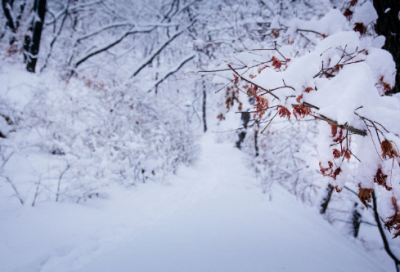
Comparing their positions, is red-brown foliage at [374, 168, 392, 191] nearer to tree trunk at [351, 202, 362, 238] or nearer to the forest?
the forest

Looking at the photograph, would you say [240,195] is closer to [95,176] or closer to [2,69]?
[95,176]

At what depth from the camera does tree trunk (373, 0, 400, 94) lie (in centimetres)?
174

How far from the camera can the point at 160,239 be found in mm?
1890

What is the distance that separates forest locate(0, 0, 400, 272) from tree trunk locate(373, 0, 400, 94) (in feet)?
0.04

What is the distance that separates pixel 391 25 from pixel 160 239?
11.8 feet

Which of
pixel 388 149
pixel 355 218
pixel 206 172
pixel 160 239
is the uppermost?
pixel 388 149

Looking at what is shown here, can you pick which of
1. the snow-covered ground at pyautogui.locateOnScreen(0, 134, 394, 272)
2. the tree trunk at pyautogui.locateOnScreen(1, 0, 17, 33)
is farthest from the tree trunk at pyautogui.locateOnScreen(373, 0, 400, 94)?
the tree trunk at pyautogui.locateOnScreen(1, 0, 17, 33)

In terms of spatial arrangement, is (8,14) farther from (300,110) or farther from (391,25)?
(391,25)

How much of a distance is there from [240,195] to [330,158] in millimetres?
2593

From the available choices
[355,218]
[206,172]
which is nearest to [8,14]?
[206,172]

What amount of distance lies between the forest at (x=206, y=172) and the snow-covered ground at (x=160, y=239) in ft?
0.05

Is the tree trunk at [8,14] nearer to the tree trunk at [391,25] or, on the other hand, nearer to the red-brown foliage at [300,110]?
the red-brown foliage at [300,110]

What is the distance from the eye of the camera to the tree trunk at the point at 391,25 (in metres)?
1.74

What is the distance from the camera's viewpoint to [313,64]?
1.00 m
